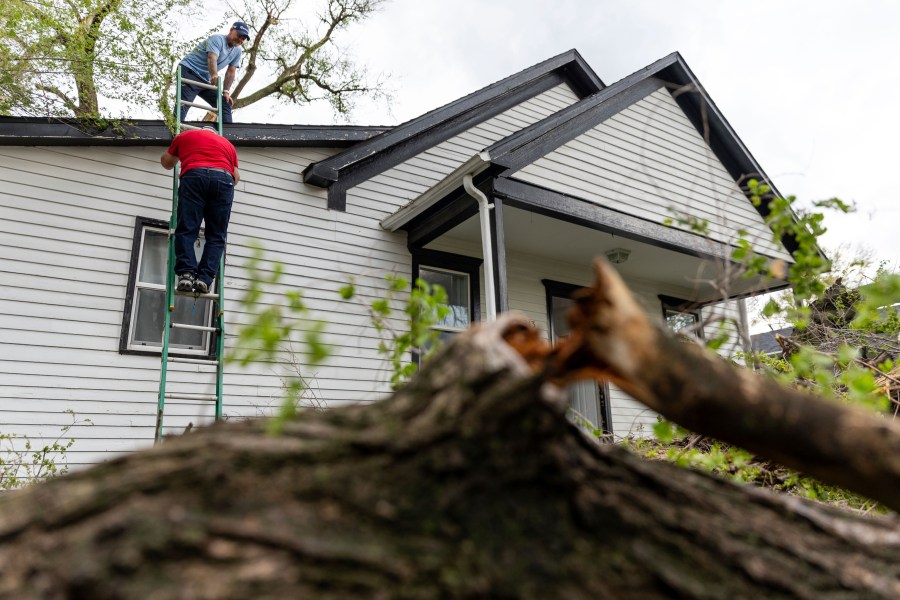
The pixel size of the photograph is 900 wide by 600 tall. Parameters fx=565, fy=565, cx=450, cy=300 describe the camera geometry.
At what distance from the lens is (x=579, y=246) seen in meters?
8.30

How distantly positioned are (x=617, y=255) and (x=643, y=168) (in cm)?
130

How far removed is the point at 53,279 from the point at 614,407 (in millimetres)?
7572

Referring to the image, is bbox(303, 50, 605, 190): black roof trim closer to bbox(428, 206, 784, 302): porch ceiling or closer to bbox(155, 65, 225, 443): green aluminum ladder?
bbox(428, 206, 784, 302): porch ceiling

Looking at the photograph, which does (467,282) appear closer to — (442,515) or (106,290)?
(106,290)

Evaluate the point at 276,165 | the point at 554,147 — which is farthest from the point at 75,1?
the point at 554,147

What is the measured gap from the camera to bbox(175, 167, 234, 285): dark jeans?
4.80 m

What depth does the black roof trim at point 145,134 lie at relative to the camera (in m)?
5.44

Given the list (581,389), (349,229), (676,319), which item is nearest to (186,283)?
(349,229)

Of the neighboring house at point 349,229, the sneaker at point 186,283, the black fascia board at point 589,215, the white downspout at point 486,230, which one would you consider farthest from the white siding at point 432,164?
the sneaker at point 186,283

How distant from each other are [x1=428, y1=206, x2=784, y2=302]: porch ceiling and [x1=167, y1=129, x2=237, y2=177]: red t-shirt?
3.11 meters

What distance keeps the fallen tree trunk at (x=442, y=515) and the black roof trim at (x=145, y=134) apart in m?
5.82

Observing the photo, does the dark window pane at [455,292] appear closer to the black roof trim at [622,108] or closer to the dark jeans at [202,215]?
the black roof trim at [622,108]

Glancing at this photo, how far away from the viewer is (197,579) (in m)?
0.83

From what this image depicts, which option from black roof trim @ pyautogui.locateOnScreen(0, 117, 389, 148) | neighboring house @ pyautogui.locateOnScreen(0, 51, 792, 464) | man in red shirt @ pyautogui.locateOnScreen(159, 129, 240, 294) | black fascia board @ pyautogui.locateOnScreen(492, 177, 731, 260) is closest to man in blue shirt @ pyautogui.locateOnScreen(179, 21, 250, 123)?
black roof trim @ pyautogui.locateOnScreen(0, 117, 389, 148)
